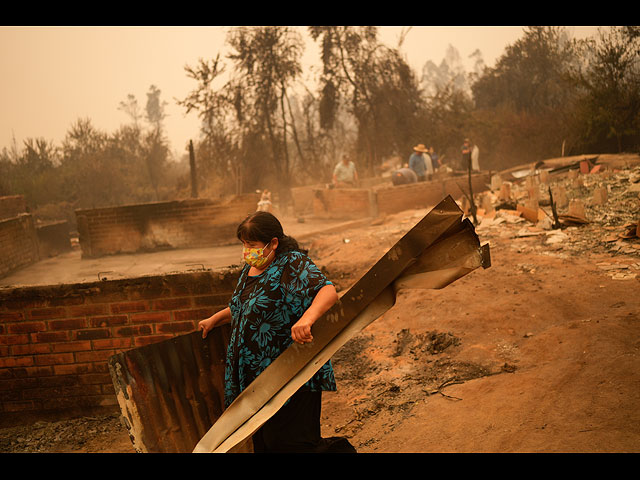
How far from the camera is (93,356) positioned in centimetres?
384

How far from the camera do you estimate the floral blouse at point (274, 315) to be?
229 cm

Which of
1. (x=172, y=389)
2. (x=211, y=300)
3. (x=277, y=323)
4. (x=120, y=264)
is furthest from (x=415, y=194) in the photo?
(x=277, y=323)

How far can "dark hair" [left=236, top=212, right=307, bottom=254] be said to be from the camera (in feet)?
7.85

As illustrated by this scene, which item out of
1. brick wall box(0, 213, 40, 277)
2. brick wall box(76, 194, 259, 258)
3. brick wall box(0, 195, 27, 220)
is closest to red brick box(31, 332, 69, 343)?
brick wall box(76, 194, 259, 258)

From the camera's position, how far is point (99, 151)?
26078mm

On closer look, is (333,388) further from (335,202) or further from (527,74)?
(527,74)

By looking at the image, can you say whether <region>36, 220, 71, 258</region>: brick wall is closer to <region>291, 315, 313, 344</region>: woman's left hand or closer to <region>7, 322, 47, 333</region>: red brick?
<region>7, 322, 47, 333</region>: red brick

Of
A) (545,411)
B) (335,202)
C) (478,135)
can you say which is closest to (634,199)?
(545,411)

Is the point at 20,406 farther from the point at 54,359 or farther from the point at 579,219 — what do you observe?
the point at 579,219

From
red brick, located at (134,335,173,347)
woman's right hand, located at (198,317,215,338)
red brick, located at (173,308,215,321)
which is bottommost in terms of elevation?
red brick, located at (134,335,173,347)

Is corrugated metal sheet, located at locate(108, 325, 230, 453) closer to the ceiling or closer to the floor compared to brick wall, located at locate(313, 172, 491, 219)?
closer to the floor

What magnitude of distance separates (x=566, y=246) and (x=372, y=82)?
19.7 metres

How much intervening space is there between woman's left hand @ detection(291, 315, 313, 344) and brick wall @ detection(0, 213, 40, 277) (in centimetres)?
1027

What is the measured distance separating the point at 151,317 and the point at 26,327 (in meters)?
0.91
